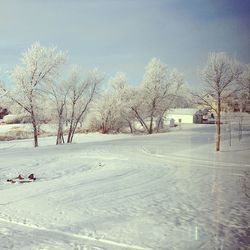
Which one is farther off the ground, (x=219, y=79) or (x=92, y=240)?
(x=219, y=79)

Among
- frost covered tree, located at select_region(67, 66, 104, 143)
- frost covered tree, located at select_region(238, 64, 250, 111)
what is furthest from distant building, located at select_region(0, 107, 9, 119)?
frost covered tree, located at select_region(238, 64, 250, 111)

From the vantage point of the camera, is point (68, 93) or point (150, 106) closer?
point (68, 93)

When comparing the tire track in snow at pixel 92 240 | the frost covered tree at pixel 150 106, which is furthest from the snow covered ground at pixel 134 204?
the frost covered tree at pixel 150 106

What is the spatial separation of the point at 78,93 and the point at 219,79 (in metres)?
6.49

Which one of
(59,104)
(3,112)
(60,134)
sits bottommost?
(60,134)

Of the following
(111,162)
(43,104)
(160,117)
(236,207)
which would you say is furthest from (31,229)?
(160,117)

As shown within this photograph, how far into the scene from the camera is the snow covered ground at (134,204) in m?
2.43

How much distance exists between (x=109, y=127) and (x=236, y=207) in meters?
10.3

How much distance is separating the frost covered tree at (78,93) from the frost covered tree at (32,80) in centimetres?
72

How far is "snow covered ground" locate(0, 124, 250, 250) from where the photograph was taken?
2.43 meters

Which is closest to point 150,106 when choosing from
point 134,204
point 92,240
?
point 134,204

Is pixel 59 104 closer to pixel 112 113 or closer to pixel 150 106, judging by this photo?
pixel 150 106

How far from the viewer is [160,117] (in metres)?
12.3

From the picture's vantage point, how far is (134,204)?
3252 mm
